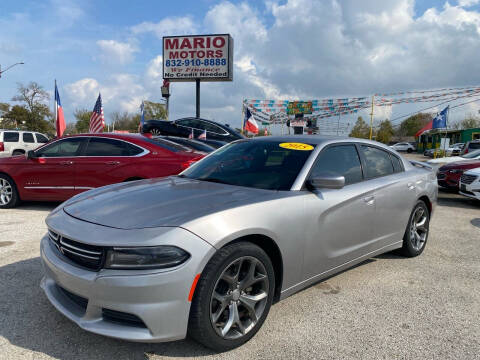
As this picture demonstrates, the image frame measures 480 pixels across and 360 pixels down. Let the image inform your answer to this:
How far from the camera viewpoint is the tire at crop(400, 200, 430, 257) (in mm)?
4328

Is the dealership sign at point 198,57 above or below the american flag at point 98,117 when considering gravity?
above

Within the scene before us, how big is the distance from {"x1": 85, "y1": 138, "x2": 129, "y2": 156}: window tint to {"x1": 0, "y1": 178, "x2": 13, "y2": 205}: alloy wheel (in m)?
1.64

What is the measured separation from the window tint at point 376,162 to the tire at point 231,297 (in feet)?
5.87

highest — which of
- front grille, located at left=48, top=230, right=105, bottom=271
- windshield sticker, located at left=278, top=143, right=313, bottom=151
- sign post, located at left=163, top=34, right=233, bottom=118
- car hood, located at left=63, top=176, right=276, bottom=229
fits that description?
sign post, located at left=163, top=34, right=233, bottom=118

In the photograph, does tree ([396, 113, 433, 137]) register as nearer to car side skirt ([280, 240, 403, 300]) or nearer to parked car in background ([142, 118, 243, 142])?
parked car in background ([142, 118, 243, 142])

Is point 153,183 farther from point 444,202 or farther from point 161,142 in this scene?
point 444,202

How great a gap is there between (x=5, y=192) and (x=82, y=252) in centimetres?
558

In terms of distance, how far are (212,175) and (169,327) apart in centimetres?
161

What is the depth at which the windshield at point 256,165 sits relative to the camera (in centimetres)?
311

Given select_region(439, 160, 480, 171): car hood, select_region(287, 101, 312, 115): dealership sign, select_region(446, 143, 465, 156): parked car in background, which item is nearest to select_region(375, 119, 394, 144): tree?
select_region(446, 143, 465, 156): parked car in background

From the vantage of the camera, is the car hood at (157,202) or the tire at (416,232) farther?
the tire at (416,232)

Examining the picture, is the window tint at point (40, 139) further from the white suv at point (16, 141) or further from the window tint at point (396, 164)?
the window tint at point (396, 164)

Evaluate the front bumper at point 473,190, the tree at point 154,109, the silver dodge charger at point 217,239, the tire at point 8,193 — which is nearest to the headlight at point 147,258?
the silver dodge charger at point 217,239

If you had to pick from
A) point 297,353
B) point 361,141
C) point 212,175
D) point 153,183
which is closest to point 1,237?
point 153,183
